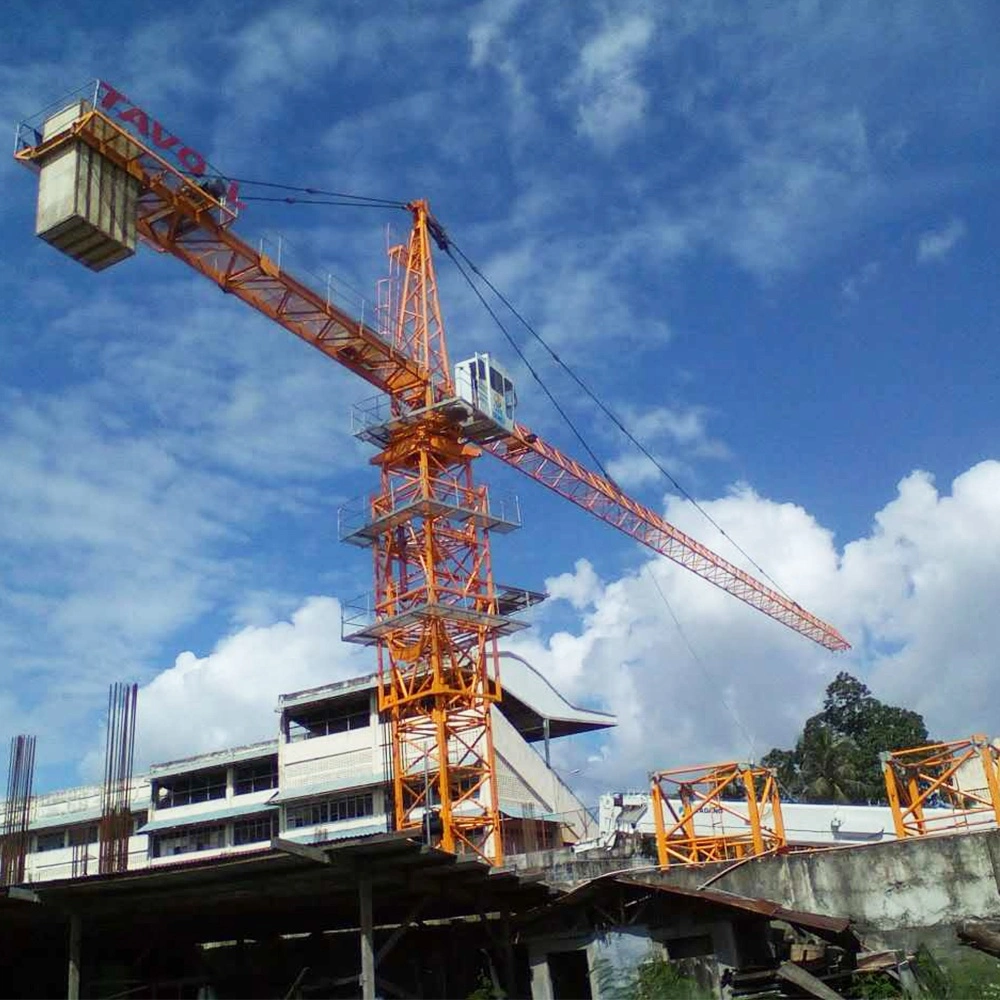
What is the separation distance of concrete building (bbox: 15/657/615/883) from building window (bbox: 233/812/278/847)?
46mm

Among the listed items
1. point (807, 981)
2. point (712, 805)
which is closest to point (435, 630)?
point (712, 805)

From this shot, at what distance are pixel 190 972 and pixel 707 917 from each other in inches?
416

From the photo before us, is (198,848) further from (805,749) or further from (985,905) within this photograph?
(985,905)

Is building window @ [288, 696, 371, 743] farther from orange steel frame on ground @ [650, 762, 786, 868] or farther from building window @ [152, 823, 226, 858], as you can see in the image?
orange steel frame on ground @ [650, 762, 786, 868]

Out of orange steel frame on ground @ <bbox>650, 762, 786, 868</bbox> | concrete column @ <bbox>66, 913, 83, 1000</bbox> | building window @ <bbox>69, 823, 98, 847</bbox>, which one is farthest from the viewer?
building window @ <bbox>69, 823, 98, 847</bbox>

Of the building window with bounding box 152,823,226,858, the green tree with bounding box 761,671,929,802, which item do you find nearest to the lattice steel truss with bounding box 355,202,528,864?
the building window with bounding box 152,823,226,858

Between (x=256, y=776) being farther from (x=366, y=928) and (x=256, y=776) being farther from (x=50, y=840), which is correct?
(x=366, y=928)

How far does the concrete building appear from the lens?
4241cm

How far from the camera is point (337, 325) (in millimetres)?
36156

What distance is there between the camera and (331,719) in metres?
45.9

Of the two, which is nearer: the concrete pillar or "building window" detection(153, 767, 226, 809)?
the concrete pillar

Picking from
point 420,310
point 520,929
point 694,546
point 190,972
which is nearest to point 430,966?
point 520,929

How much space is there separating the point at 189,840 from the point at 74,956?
33975 millimetres

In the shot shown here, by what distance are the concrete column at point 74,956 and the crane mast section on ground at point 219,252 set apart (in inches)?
756
